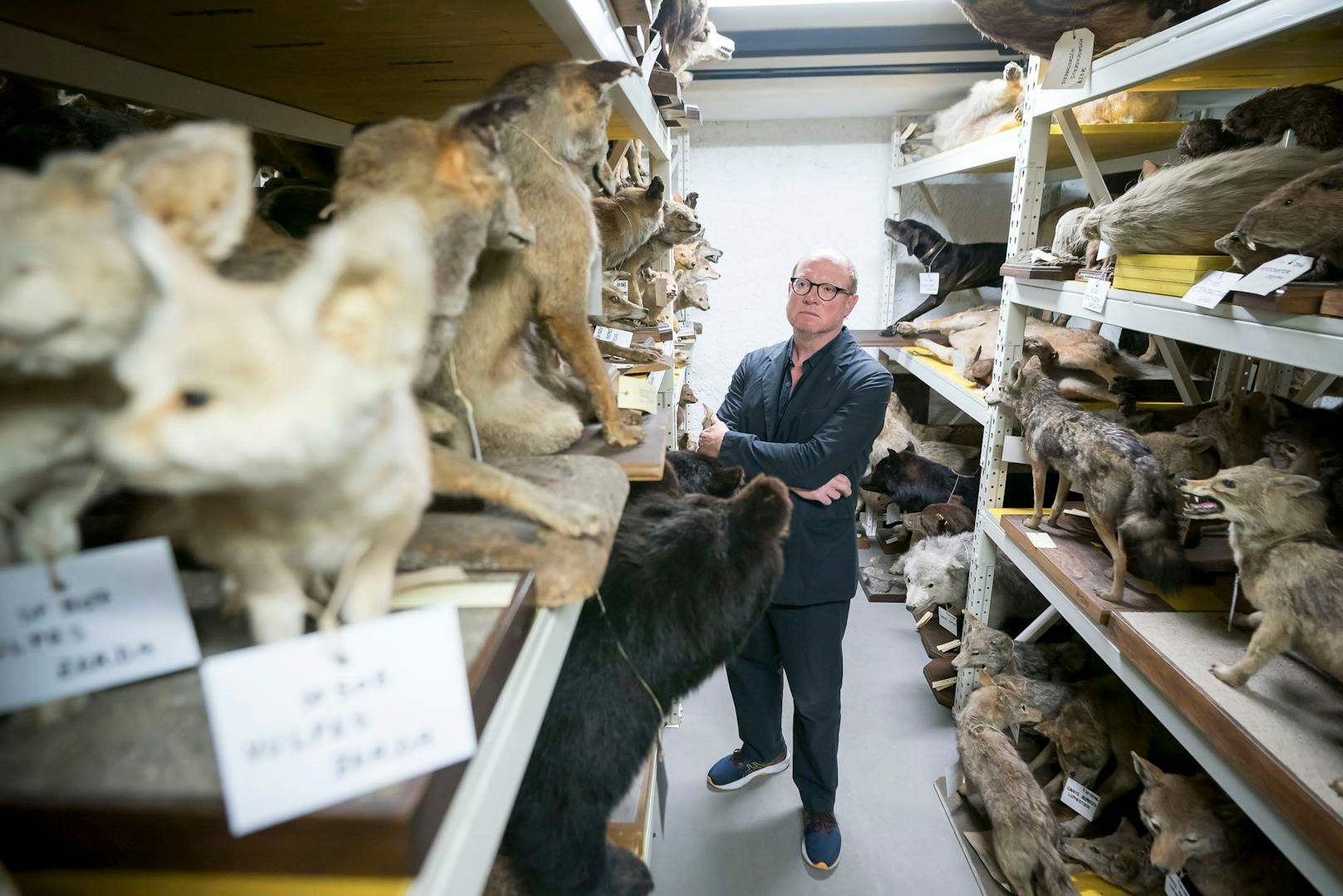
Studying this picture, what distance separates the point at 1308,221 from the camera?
3.40 ft

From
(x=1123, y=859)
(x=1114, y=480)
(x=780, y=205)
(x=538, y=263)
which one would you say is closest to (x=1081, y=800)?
(x=1123, y=859)

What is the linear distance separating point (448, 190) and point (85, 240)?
250mm

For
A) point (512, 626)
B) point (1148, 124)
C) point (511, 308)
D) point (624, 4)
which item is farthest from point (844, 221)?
point (512, 626)

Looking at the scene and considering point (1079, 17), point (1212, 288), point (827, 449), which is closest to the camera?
point (1212, 288)

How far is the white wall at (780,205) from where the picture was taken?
3564 mm

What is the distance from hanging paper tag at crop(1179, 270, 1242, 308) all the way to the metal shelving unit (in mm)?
25

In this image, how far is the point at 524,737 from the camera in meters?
0.48

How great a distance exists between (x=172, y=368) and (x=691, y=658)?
2.28 ft

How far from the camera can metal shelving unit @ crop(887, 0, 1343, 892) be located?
98 cm

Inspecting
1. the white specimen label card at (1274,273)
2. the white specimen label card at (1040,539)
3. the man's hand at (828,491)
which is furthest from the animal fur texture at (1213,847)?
the white specimen label card at (1274,273)

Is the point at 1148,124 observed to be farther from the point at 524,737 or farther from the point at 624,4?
the point at 524,737

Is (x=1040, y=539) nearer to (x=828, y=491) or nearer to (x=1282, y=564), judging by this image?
(x=828, y=491)

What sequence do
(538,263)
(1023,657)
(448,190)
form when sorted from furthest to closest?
1. (1023,657)
2. (538,263)
3. (448,190)

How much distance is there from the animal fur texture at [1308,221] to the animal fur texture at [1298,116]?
35 cm
